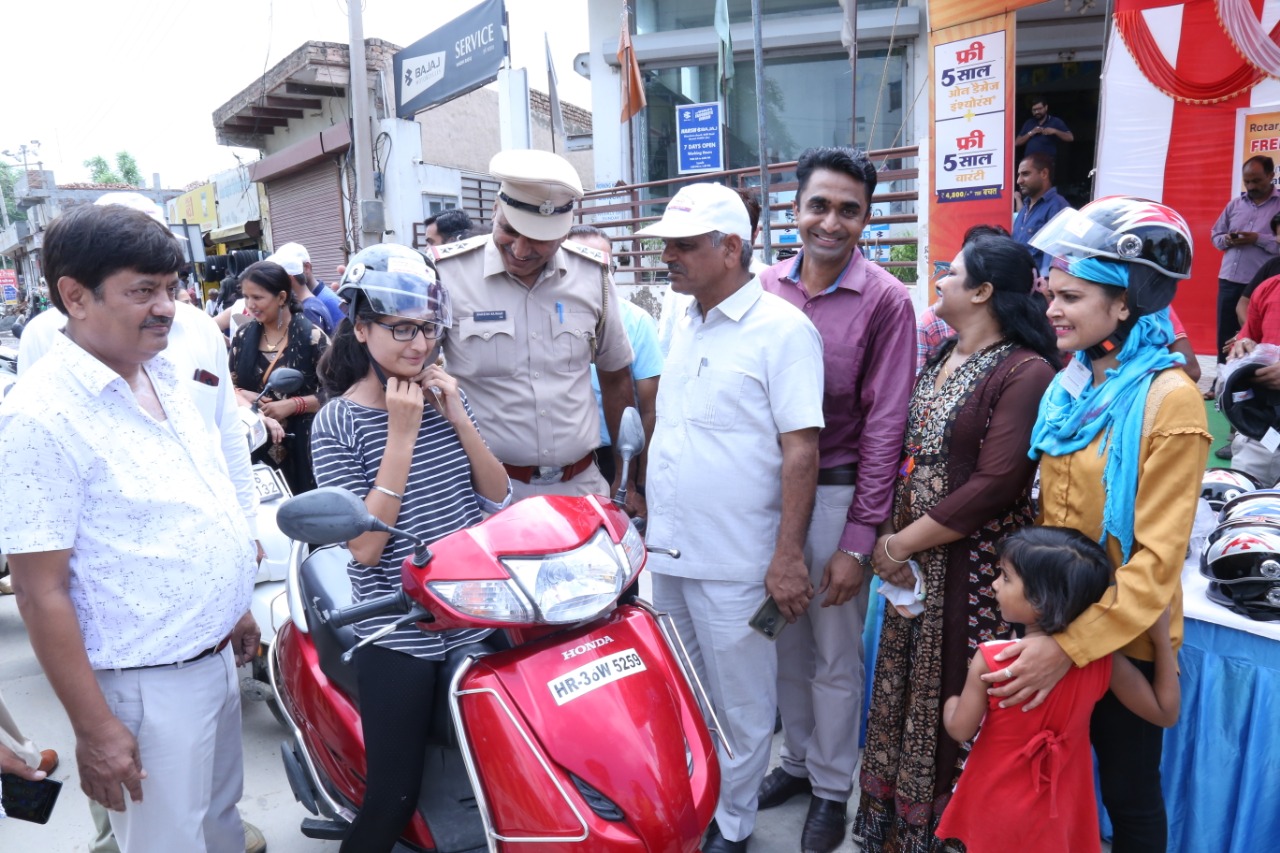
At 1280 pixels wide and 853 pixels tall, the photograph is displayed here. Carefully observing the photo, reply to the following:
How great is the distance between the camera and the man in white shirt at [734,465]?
91.3 inches

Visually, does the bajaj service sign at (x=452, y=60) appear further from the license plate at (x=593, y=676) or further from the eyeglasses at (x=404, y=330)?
the license plate at (x=593, y=676)

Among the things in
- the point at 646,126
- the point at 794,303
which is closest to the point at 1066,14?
the point at 646,126

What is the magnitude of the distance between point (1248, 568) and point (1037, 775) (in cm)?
88

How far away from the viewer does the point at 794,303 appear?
271cm

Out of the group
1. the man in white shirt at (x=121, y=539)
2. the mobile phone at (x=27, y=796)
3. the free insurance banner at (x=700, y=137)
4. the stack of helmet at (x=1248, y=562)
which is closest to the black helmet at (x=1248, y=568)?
the stack of helmet at (x=1248, y=562)

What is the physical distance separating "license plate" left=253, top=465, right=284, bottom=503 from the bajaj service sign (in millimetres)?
9851

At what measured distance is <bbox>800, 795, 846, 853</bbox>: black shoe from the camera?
103 inches

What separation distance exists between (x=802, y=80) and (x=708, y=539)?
10.8 meters

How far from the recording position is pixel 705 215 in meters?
2.30

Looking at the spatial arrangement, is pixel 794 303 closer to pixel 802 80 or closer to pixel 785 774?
pixel 785 774

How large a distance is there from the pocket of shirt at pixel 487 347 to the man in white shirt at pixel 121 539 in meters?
0.92

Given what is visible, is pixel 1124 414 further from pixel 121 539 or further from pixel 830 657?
pixel 121 539

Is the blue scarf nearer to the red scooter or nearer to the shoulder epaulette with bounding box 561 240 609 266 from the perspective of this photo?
the red scooter

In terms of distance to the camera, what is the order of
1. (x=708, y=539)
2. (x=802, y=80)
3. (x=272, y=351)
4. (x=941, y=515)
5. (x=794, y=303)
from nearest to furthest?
1. (x=941, y=515)
2. (x=708, y=539)
3. (x=794, y=303)
4. (x=272, y=351)
5. (x=802, y=80)
